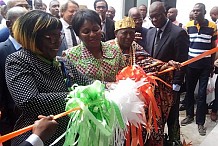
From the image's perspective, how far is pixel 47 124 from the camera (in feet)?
4.11

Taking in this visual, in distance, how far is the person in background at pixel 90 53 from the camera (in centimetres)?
205

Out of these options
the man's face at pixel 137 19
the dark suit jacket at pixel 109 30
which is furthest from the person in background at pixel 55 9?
the man's face at pixel 137 19

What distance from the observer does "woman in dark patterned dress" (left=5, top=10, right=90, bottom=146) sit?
145 cm

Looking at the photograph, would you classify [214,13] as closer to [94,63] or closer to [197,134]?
[197,134]

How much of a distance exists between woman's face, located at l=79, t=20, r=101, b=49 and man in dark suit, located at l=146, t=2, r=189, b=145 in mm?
1288

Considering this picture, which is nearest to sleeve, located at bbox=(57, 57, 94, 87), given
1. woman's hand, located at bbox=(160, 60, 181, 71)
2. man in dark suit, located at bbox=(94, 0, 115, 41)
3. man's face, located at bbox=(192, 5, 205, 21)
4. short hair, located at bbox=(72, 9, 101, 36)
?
short hair, located at bbox=(72, 9, 101, 36)

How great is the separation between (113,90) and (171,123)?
173 cm

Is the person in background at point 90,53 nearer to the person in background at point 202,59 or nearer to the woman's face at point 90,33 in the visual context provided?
the woman's face at point 90,33

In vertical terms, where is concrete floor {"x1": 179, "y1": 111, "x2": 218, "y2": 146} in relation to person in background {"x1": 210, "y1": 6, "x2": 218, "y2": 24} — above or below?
below

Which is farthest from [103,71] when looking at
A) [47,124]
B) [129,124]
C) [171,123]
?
[171,123]

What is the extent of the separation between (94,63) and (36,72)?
Result: 64 centimetres

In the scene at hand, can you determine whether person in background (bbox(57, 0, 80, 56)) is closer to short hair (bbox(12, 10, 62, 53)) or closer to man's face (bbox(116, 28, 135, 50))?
man's face (bbox(116, 28, 135, 50))

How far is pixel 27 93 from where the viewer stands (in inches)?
56.4

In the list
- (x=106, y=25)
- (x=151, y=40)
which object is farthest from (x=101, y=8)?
(x=151, y=40)
